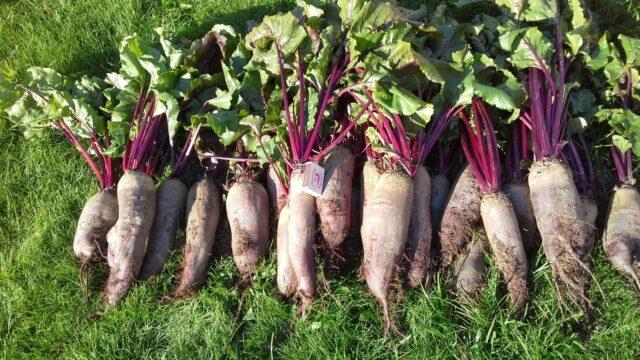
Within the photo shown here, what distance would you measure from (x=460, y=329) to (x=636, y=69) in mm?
2959

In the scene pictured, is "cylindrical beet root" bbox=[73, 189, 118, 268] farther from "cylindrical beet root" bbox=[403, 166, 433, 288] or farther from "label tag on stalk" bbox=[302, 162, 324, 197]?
"cylindrical beet root" bbox=[403, 166, 433, 288]

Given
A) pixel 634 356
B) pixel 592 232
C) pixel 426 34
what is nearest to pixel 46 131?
pixel 426 34

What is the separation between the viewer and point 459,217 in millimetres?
4035

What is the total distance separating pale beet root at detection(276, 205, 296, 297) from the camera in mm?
3926

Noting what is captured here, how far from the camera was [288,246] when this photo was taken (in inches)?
157

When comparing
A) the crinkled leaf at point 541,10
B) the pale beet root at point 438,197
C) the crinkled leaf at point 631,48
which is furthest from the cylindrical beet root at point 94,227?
the crinkled leaf at point 631,48

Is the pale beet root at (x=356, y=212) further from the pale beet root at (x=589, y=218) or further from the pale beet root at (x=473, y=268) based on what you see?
the pale beet root at (x=589, y=218)

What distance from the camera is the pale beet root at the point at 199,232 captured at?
406cm

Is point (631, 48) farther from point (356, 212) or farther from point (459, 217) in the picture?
point (356, 212)

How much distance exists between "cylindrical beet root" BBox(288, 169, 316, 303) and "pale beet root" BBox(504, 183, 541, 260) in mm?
1632

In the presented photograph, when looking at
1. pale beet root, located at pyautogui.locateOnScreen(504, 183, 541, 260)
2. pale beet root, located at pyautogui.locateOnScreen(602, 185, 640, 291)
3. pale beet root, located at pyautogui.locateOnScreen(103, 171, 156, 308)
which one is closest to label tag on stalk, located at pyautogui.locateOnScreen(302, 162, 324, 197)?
pale beet root, located at pyautogui.locateOnScreen(103, 171, 156, 308)

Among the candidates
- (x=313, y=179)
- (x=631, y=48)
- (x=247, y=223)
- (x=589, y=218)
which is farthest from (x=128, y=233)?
(x=631, y=48)

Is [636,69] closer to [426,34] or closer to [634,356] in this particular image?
[426,34]

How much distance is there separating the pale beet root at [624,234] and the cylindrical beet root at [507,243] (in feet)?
2.15
